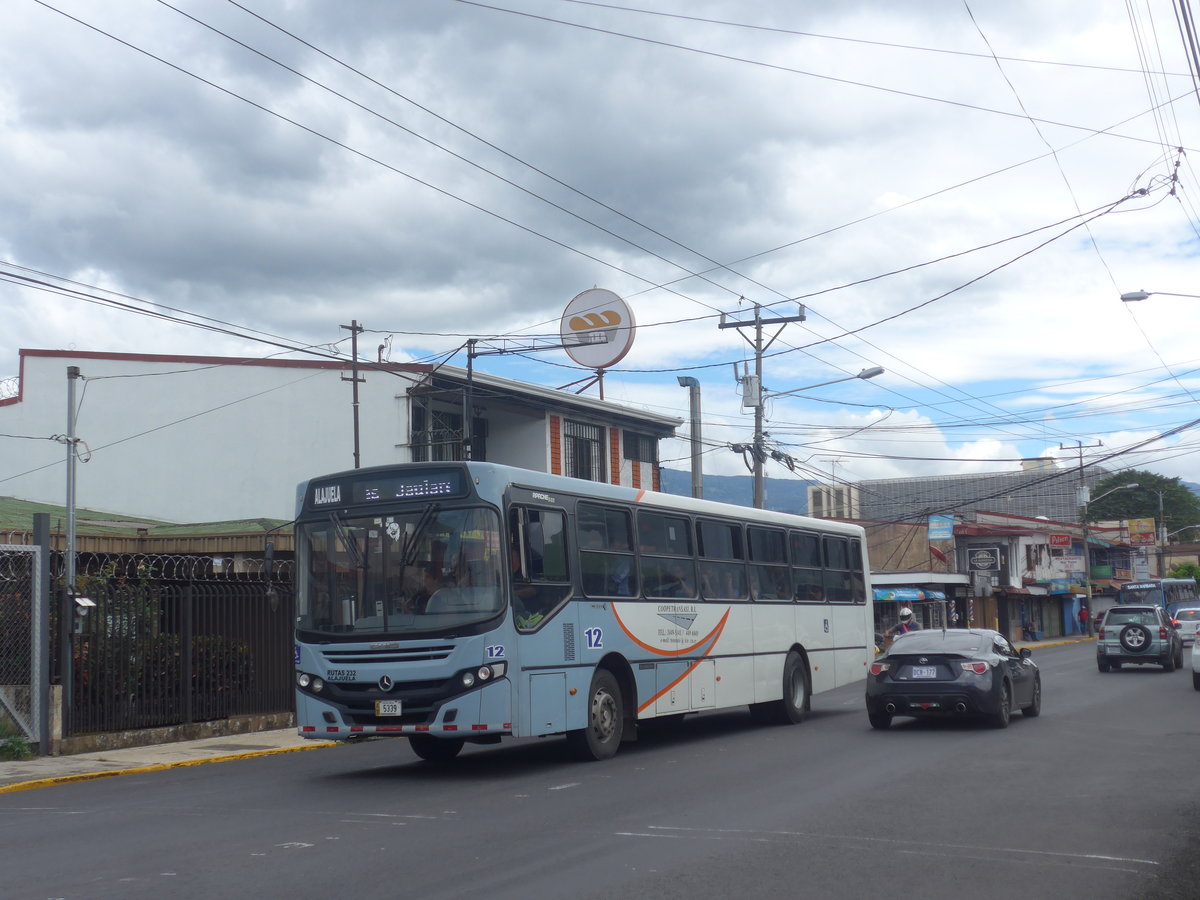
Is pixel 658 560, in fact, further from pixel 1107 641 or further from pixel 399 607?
pixel 1107 641

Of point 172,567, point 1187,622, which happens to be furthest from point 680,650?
point 1187,622

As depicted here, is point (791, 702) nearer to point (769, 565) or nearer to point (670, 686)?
point (769, 565)

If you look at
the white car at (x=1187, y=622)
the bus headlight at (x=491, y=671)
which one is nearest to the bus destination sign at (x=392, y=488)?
the bus headlight at (x=491, y=671)

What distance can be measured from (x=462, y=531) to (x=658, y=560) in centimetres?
364

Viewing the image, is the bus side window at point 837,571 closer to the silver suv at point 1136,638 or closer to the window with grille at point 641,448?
the silver suv at point 1136,638

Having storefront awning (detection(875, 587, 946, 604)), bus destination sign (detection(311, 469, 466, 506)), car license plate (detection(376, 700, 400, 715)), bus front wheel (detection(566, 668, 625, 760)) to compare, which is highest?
bus destination sign (detection(311, 469, 466, 506))

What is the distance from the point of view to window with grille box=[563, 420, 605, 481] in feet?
121

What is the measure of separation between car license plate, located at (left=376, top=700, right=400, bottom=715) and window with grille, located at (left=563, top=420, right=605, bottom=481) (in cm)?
2453

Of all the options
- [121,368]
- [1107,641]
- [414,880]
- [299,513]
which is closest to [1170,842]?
[414,880]

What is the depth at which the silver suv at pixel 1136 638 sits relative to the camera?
30.9 m

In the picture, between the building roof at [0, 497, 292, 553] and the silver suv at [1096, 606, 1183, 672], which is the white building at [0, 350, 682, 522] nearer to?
the building roof at [0, 497, 292, 553]

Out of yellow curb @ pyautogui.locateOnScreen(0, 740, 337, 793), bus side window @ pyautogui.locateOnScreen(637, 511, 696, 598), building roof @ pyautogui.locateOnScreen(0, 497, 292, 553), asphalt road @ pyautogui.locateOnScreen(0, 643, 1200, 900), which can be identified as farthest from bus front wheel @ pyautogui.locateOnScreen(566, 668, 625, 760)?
building roof @ pyautogui.locateOnScreen(0, 497, 292, 553)

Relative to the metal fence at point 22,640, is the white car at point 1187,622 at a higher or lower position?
lower

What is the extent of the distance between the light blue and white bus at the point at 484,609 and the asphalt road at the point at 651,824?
65 centimetres
